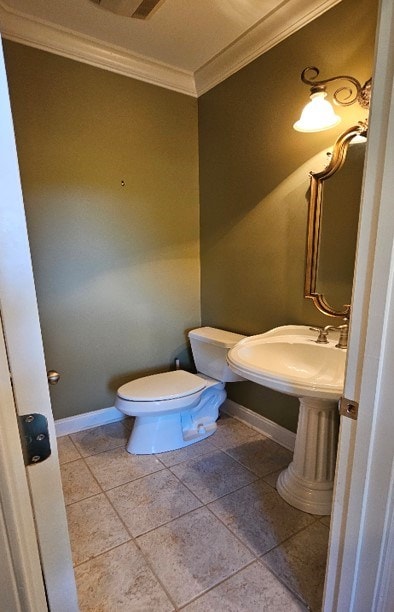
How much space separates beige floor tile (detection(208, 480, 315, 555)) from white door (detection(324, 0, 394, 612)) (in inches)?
20.7

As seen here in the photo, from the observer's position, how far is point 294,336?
1592mm

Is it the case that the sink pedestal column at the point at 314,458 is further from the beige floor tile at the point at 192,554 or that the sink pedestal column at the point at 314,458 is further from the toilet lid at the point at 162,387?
the toilet lid at the point at 162,387

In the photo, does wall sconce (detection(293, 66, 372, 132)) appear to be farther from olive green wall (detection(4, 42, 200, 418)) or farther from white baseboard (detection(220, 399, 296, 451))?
white baseboard (detection(220, 399, 296, 451))

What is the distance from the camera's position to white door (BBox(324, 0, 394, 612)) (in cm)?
61

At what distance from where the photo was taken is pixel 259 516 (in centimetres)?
144

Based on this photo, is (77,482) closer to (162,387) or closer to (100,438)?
(100,438)

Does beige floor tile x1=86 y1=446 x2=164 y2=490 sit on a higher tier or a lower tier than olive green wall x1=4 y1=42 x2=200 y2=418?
lower

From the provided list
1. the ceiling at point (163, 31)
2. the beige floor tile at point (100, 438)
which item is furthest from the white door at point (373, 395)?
the beige floor tile at point (100, 438)

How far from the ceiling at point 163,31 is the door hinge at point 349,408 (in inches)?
69.1

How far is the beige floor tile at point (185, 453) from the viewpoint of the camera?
6.07 feet

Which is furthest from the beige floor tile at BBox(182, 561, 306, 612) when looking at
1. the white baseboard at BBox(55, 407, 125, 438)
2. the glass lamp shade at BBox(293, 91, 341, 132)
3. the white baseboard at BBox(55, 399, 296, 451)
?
the glass lamp shade at BBox(293, 91, 341, 132)

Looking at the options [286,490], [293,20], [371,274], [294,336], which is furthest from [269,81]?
[286,490]

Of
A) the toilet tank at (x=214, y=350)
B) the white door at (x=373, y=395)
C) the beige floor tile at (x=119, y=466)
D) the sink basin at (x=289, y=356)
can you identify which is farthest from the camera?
the toilet tank at (x=214, y=350)

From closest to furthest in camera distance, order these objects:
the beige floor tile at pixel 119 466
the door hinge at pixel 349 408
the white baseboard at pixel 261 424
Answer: the door hinge at pixel 349 408, the beige floor tile at pixel 119 466, the white baseboard at pixel 261 424
